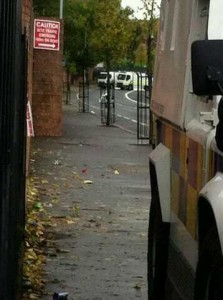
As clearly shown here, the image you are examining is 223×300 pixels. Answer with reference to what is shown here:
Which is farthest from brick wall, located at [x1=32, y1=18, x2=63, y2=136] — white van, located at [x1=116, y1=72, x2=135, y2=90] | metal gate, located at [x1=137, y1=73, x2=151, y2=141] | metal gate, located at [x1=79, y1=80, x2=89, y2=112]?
white van, located at [x1=116, y1=72, x2=135, y2=90]

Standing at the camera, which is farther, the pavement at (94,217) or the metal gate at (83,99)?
the metal gate at (83,99)

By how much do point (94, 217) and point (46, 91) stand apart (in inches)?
572

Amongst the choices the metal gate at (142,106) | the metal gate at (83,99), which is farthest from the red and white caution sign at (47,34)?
the metal gate at (83,99)

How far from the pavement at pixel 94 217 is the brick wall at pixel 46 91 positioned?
4.23 feet

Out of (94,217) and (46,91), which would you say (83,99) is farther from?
(94,217)

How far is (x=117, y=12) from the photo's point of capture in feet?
128

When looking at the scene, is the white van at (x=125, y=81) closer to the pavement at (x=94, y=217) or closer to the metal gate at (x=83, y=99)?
the metal gate at (x=83, y=99)

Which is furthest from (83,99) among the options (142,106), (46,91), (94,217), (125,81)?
(125,81)

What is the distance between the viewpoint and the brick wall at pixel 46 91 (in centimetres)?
2738

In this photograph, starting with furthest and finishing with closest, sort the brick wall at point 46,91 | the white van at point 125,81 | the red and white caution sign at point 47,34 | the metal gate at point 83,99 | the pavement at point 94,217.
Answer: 1. the white van at point 125,81
2. the metal gate at point 83,99
3. the brick wall at point 46,91
4. the red and white caution sign at point 47,34
5. the pavement at point 94,217

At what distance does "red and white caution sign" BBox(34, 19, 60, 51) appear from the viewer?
88.0ft

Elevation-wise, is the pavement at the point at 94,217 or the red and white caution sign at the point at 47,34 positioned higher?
the red and white caution sign at the point at 47,34

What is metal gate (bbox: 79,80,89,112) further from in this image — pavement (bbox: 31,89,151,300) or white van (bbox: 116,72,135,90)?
white van (bbox: 116,72,135,90)

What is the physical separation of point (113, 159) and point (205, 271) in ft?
57.0
